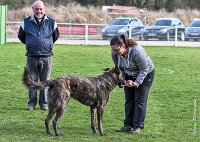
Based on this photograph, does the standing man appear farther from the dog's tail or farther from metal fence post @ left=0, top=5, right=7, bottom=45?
metal fence post @ left=0, top=5, right=7, bottom=45

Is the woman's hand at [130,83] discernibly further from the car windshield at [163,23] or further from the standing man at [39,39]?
the car windshield at [163,23]

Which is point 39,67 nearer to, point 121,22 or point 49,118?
point 49,118

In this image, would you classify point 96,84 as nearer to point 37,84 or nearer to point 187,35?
point 37,84

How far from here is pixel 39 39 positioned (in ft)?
36.6

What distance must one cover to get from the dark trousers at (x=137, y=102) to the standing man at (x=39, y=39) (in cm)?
225

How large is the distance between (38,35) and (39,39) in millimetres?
96

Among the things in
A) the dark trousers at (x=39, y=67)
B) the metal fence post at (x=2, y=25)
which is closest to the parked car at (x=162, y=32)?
the metal fence post at (x=2, y=25)

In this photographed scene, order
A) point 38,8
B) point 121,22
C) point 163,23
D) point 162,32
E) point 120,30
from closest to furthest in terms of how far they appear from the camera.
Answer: point 38,8 → point 120,30 → point 162,32 → point 121,22 → point 163,23

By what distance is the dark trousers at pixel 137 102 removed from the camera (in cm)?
949

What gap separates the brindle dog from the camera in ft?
29.8

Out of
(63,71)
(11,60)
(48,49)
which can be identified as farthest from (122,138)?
(11,60)

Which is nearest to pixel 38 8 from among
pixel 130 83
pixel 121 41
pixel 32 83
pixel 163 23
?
pixel 32 83

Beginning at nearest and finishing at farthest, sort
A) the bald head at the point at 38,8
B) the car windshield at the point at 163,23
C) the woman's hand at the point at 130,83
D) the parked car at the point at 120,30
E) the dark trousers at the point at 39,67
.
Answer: the woman's hand at the point at 130,83 → the bald head at the point at 38,8 → the dark trousers at the point at 39,67 → the parked car at the point at 120,30 → the car windshield at the point at 163,23

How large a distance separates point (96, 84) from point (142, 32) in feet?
86.2
